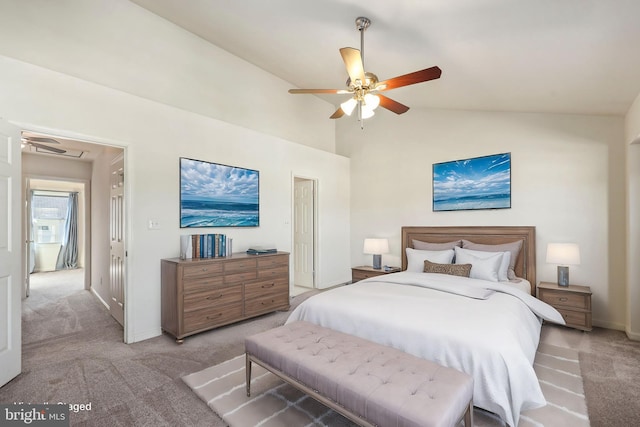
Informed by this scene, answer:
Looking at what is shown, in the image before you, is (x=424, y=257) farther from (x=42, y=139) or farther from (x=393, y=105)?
(x=42, y=139)

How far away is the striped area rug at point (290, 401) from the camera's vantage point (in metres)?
1.95

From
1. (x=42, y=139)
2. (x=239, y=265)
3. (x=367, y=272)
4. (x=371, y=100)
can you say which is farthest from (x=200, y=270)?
(x=42, y=139)

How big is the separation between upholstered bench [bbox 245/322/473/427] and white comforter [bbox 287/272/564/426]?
0.24m

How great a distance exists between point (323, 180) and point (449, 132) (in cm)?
220

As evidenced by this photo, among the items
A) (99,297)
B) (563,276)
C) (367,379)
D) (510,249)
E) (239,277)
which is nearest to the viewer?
(367,379)

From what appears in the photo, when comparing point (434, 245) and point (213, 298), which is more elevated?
point (434, 245)

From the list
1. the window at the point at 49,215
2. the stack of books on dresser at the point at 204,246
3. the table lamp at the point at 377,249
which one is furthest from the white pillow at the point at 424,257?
the window at the point at 49,215

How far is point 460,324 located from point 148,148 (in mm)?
3485

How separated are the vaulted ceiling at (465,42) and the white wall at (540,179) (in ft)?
0.96

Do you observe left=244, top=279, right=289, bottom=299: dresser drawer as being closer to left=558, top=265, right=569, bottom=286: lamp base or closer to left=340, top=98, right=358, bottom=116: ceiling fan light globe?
left=340, top=98, right=358, bottom=116: ceiling fan light globe

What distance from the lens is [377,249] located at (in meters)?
5.12

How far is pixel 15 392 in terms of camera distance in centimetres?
228

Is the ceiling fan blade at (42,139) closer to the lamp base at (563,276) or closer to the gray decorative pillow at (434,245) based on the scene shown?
the gray decorative pillow at (434,245)

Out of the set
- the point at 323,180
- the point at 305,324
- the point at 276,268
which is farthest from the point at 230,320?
the point at 323,180
